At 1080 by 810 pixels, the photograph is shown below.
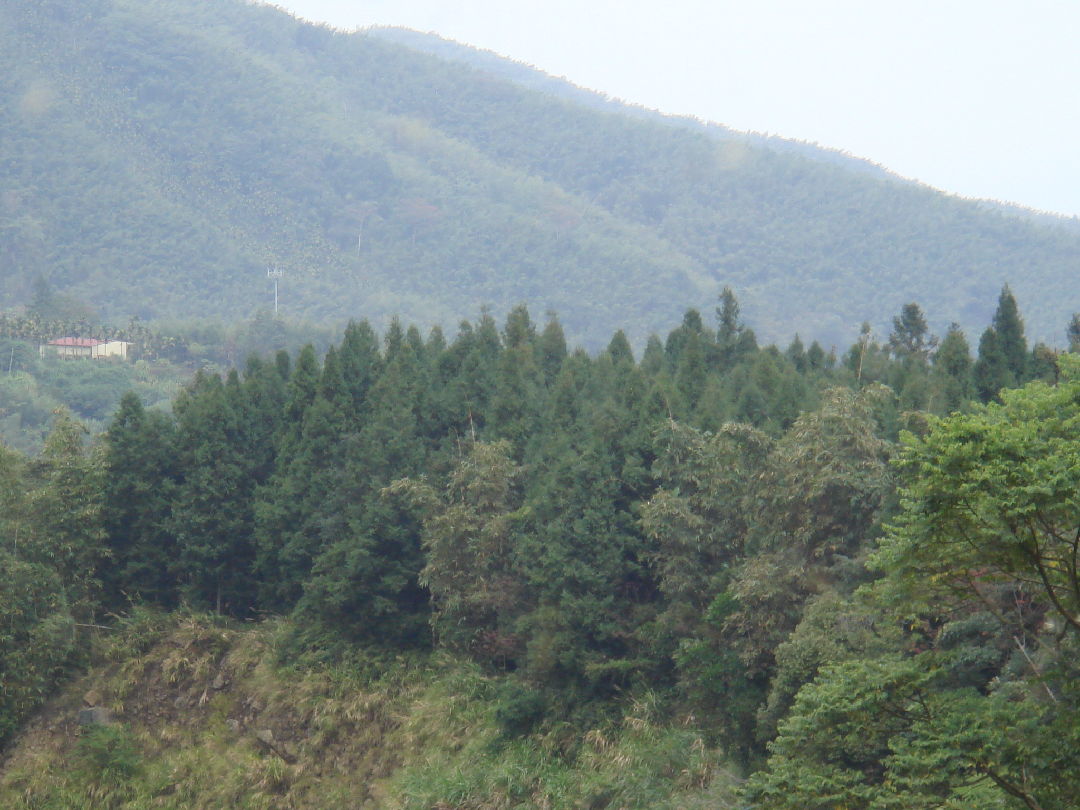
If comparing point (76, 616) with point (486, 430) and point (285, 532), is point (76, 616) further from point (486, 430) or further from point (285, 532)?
point (486, 430)

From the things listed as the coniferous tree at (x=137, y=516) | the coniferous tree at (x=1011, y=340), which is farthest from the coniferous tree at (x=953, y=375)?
the coniferous tree at (x=137, y=516)

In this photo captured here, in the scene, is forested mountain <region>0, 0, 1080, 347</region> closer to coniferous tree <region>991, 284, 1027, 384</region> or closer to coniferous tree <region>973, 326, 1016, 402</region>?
coniferous tree <region>991, 284, 1027, 384</region>

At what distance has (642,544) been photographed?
2703 cm

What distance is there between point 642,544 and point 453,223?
140067 millimetres

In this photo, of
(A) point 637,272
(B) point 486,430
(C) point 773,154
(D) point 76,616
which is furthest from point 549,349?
(C) point 773,154

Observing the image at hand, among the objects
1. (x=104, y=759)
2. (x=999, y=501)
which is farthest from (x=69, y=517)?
(x=999, y=501)

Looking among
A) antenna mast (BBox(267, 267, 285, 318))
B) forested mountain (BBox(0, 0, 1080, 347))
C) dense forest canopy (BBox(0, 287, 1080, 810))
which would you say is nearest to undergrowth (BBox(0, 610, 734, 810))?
dense forest canopy (BBox(0, 287, 1080, 810))

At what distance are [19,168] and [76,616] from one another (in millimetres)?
147289

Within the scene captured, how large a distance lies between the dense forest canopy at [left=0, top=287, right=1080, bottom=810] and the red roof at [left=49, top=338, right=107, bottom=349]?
166 feet

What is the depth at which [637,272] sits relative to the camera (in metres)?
134

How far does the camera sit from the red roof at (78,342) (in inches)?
3324

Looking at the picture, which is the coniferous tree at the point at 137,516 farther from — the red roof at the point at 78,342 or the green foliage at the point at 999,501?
the red roof at the point at 78,342

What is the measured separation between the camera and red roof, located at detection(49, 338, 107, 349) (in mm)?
84438

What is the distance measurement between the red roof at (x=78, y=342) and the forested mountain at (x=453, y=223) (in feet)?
150
